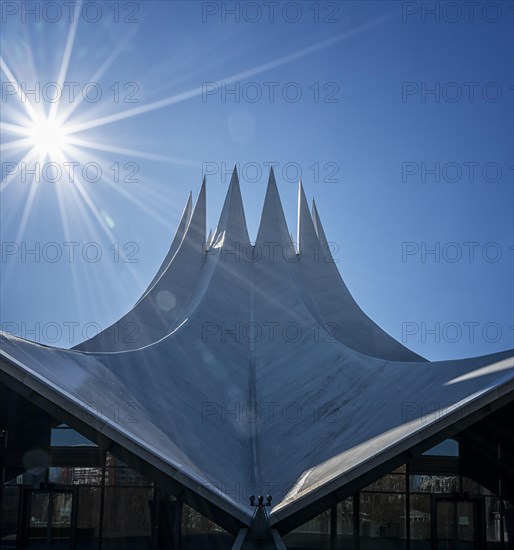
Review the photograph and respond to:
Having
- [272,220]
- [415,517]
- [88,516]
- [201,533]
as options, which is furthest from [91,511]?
[272,220]

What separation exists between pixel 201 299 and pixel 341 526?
786cm

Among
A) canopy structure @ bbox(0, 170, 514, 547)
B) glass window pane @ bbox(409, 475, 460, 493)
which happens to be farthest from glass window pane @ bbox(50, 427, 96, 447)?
glass window pane @ bbox(409, 475, 460, 493)

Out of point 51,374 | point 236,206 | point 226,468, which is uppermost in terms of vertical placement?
point 236,206

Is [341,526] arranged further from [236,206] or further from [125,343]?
[236,206]

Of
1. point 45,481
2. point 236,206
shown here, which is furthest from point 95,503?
point 236,206

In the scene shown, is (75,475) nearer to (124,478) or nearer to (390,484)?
(124,478)

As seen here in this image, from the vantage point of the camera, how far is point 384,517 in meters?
12.3

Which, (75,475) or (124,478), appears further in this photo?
(75,475)

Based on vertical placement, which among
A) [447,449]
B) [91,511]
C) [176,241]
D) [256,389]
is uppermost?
[176,241]

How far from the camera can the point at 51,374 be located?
9820 mm

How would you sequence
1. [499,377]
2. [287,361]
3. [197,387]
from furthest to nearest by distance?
[287,361] < [197,387] < [499,377]

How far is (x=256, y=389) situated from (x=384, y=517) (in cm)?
388

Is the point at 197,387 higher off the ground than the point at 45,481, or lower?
higher

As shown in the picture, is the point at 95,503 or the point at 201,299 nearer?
the point at 95,503
